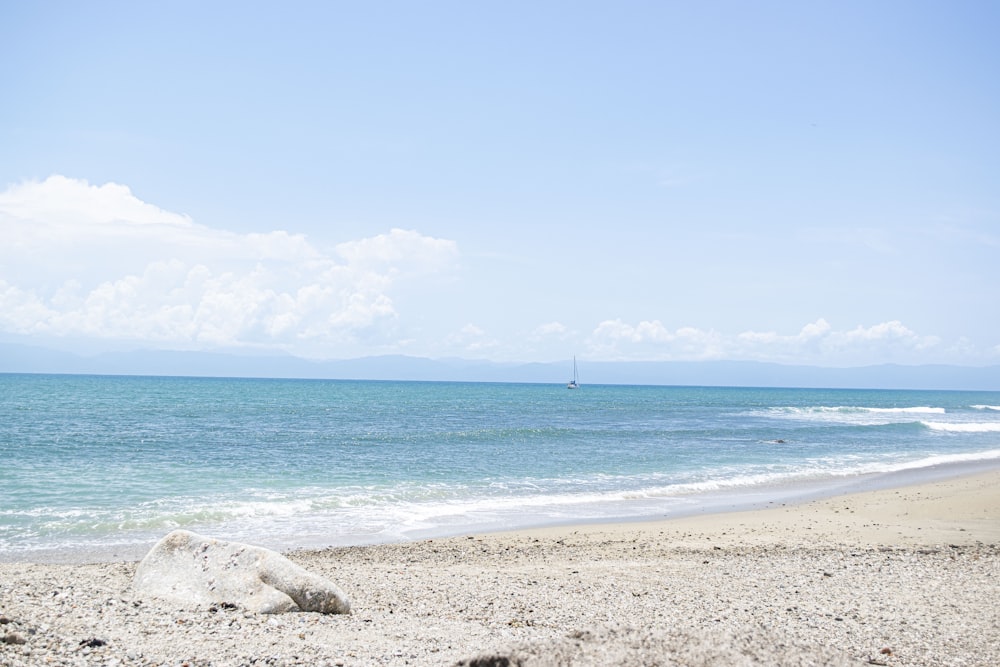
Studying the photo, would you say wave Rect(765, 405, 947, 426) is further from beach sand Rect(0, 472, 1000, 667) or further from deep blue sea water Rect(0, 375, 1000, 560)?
beach sand Rect(0, 472, 1000, 667)

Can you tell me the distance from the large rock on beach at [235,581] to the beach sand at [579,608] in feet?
0.84

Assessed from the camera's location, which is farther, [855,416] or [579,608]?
[855,416]

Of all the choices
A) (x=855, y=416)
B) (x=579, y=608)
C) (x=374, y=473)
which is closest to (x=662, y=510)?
(x=374, y=473)

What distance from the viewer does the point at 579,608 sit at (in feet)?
25.5

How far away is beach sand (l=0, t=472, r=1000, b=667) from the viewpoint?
562 cm

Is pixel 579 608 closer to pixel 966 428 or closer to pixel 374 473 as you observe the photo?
pixel 374 473

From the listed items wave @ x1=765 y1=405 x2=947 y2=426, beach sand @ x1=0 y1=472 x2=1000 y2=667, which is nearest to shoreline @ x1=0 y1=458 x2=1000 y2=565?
beach sand @ x1=0 y1=472 x2=1000 y2=667

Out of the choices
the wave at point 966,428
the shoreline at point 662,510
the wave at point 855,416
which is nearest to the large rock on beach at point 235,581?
the shoreline at point 662,510

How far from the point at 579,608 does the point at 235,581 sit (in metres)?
3.87

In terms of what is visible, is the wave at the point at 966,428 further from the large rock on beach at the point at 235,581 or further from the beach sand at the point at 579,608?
the large rock on beach at the point at 235,581

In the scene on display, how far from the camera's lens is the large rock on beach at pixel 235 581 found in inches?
285

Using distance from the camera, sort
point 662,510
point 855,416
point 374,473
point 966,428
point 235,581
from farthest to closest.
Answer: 1. point 855,416
2. point 966,428
3. point 374,473
4. point 662,510
5. point 235,581

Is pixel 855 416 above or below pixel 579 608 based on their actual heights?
below

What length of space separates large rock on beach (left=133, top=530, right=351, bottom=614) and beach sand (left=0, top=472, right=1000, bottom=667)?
0.84 feet
